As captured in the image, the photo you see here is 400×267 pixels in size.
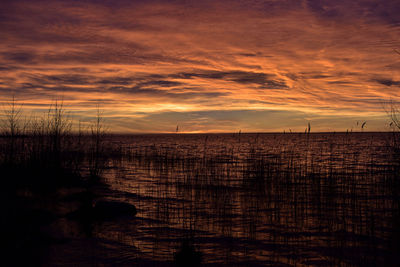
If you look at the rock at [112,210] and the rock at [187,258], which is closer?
the rock at [187,258]

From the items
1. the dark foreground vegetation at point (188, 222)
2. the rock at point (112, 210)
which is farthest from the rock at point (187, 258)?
the rock at point (112, 210)

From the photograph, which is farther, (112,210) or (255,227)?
(112,210)

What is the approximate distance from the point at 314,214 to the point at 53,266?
20.5 feet

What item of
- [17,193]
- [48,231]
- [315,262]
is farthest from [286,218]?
[17,193]

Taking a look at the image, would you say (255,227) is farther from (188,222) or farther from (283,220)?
(188,222)

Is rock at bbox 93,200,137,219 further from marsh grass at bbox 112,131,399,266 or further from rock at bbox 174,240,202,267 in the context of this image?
rock at bbox 174,240,202,267

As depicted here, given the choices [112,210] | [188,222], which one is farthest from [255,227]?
[112,210]

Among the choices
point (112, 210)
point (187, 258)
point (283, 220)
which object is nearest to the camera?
point (187, 258)

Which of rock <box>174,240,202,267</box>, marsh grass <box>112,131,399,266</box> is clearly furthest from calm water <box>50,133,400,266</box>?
rock <box>174,240,202,267</box>

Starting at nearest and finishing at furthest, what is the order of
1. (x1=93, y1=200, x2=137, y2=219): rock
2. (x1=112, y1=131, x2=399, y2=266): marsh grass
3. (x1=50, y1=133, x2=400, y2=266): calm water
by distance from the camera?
1. (x1=50, y1=133, x2=400, y2=266): calm water
2. (x1=112, y1=131, x2=399, y2=266): marsh grass
3. (x1=93, y1=200, x2=137, y2=219): rock

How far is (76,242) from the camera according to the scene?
599cm

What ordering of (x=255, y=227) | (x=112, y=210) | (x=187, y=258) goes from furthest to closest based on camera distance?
(x=112, y=210)
(x=255, y=227)
(x=187, y=258)

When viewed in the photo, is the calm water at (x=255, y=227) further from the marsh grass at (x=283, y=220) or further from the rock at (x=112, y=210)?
the rock at (x=112, y=210)

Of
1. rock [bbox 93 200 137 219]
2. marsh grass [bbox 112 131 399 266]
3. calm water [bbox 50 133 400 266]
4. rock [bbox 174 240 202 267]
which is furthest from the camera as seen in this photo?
rock [bbox 93 200 137 219]
